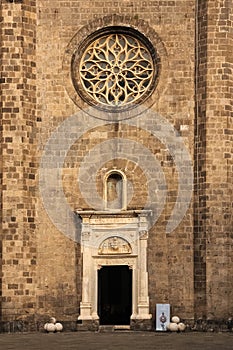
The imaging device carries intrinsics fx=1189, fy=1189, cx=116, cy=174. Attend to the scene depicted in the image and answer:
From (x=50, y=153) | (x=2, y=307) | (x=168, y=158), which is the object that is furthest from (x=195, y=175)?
(x=2, y=307)

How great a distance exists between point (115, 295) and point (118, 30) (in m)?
8.99

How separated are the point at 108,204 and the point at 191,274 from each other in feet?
10.4

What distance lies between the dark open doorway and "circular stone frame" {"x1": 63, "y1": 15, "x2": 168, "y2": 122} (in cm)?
476

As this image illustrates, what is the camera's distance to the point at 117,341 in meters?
→ 29.6

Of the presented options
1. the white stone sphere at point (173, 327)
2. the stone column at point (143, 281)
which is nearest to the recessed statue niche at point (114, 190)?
the stone column at point (143, 281)

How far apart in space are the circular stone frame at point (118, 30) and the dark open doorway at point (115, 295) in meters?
4.76

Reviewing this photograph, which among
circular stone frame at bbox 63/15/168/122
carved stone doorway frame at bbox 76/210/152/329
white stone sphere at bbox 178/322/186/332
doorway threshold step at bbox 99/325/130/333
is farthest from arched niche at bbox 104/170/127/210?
white stone sphere at bbox 178/322/186/332

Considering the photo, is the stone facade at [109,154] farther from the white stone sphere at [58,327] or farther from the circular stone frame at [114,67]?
the white stone sphere at [58,327]

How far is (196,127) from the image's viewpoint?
34156 millimetres

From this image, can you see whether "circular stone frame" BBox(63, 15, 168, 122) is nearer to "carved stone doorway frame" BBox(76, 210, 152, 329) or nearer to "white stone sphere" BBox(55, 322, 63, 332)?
"carved stone doorway frame" BBox(76, 210, 152, 329)

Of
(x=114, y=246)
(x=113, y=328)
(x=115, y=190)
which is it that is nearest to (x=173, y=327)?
(x=113, y=328)

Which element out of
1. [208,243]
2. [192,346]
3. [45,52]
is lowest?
[192,346]

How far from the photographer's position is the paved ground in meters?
27.7

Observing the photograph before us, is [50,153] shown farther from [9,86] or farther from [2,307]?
[2,307]
